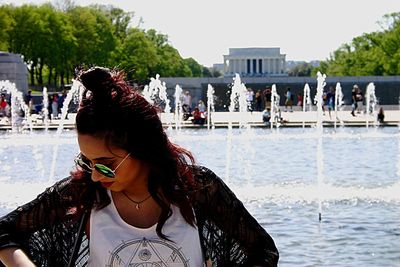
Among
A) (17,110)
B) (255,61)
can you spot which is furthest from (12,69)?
(255,61)

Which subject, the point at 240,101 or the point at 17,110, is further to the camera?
the point at 17,110

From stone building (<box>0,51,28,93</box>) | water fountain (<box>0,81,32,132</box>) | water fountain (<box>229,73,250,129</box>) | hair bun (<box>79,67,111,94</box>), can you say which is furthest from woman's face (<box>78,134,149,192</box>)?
stone building (<box>0,51,28,93</box>)

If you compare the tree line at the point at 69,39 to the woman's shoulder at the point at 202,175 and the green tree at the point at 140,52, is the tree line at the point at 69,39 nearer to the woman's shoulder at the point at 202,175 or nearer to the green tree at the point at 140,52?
the green tree at the point at 140,52

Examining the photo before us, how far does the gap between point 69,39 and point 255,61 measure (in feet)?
Result: 160

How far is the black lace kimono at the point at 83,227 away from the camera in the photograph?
228cm

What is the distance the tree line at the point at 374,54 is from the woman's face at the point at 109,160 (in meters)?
62.2

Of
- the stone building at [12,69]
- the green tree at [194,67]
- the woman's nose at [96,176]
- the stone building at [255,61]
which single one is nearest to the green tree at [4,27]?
the stone building at [12,69]

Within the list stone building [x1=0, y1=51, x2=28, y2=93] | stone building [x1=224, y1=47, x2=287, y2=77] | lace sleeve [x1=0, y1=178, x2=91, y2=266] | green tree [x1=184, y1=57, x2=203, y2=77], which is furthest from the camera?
green tree [x1=184, y1=57, x2=203, y2=77]

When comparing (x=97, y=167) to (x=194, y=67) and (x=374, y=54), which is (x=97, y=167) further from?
(x=194, y=67)

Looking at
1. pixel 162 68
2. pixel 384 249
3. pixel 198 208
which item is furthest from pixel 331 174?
pixel 162 68

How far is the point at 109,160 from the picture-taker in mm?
2244

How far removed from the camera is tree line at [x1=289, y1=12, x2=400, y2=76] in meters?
65.9

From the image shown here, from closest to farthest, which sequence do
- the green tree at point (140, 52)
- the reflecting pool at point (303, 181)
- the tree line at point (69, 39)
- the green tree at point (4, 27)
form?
the reflecting pool at point (303, 181) < the green tree at point (4, 27) < the tree line at point (69, 39) < the green tree at point (140, 52)

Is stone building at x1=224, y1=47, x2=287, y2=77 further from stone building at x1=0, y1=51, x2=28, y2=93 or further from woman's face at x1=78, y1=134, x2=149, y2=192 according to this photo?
woman's face at x1=78, y1=134, x2=149, y2=192
